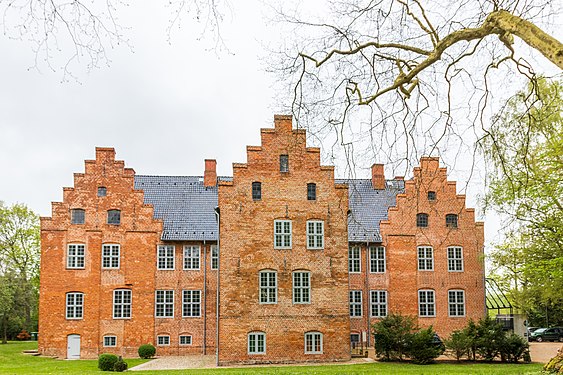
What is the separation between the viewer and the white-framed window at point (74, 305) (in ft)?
114

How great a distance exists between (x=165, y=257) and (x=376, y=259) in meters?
12.0

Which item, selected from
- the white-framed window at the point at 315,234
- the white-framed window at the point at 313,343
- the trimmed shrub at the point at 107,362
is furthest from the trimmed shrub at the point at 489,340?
the trimmed shrub at the point at 107,362

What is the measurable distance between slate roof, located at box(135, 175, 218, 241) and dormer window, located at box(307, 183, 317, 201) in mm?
7382

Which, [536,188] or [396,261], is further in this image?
[396,261]

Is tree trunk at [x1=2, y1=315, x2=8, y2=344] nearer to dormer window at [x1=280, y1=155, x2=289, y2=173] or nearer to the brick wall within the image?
the brick wall

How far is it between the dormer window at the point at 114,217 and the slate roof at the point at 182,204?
2115 millimetres

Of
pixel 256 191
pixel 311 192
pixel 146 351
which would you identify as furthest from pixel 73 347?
pixel 311 192

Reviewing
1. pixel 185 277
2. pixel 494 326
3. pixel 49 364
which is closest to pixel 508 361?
pixel 494 326

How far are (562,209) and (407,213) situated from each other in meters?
11.7

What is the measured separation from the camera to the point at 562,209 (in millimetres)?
26625

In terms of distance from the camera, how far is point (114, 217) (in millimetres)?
35875

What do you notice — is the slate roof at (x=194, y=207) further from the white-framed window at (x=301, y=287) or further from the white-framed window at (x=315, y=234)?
the white-framed window at (x=301, y=287)

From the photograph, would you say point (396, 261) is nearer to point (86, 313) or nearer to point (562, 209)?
point (562, 209)

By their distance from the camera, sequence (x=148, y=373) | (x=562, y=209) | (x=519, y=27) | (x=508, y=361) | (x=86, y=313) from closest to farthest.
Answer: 1. (x=519, y=27)
2. (x=148, y=373)
3. (x=562, y=209)
4. (x=508, y=361)
5. (x=86, y=313)
